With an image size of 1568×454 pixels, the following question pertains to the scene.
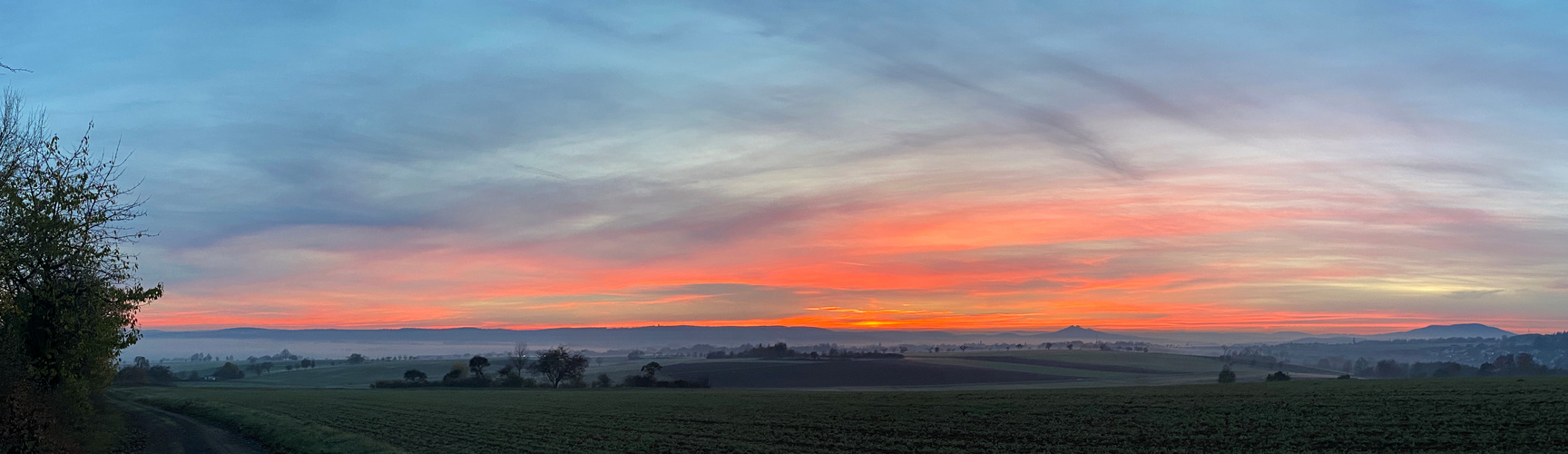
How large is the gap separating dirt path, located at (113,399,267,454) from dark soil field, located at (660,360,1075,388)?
85.7m

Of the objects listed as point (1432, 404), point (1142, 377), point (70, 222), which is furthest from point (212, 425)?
point (1142, 377)

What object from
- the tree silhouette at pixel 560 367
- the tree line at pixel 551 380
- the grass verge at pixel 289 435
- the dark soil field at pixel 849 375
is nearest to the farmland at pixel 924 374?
the dark soil field at pixel 849 375

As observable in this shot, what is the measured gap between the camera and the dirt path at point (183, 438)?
94.4 ft

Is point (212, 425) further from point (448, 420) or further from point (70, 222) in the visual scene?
point (70, 222)

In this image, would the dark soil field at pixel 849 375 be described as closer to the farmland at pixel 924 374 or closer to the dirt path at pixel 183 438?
the farmland at pixel 924 374

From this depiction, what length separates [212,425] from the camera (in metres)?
40.1

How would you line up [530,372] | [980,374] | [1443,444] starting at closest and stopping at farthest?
1. [1443,444]
2. [530,372]
3. [980,374]

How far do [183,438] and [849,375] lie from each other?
110 meters

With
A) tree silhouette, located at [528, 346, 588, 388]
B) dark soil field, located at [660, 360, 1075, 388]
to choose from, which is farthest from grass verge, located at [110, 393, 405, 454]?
dark soil field, located at [660, 360, 1075, 388]

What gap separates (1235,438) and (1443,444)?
6.52 m

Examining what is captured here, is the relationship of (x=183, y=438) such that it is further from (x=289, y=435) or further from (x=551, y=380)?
(x=551, y=380)

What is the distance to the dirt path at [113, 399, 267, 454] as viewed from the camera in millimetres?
28781

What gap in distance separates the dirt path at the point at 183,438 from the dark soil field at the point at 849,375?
85.7m

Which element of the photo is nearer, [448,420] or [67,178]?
[67,178]
